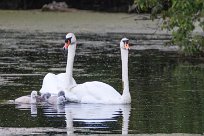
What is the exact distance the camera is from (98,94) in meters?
16.6

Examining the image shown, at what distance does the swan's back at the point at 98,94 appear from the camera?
1645 centimetres

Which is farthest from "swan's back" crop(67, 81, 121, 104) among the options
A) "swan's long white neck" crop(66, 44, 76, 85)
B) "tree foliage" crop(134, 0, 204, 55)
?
"tree foliage" crop(134, 0, 204, 55)

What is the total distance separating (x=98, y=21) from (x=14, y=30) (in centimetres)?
595

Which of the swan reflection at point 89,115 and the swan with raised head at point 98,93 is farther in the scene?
the swan with raised head at point 98,93

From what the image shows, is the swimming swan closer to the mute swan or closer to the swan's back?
the swan's back

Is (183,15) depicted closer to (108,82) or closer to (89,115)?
(108,82)

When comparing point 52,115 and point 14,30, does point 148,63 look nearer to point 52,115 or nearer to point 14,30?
point 52,115

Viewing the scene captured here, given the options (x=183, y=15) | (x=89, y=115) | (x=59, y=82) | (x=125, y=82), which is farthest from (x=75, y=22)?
(x=89, y=115)

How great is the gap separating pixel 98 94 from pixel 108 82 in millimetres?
3135

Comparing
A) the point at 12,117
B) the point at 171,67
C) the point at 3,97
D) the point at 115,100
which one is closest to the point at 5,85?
the point at 3,97

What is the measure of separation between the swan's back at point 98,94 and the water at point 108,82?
237 millimetres

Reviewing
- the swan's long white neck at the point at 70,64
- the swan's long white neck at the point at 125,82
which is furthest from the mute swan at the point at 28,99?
the swan's long white neck at the point at 125,82

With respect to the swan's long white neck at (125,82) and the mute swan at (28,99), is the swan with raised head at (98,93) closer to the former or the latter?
the swan's long white neck at (125,82)

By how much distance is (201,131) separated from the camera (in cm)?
1288
